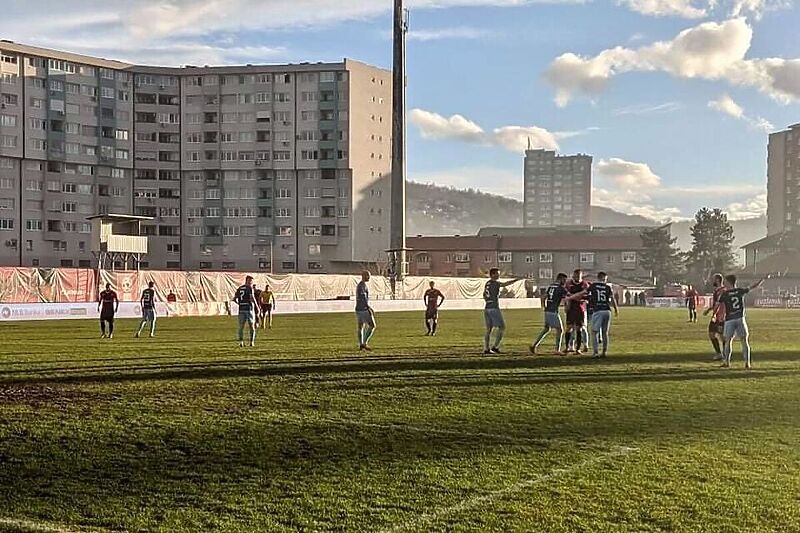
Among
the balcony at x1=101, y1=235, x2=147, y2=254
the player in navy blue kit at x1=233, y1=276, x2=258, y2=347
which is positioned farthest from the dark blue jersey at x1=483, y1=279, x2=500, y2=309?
the balcony at x1=101, y1=235, x2=147, y2=254

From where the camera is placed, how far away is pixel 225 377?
1641 cm

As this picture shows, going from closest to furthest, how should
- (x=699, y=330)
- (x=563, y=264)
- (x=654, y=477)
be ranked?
(x=654, y=477) → (x=699, y=330) → (x=563, y=264)

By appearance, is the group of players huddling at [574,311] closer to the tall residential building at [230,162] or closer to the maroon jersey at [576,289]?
Answer: the maroon jersey at [576,289]

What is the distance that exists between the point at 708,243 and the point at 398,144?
240ft

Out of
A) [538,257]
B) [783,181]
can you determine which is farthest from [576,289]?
[783,181]

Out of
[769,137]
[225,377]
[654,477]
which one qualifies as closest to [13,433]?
[225,377]

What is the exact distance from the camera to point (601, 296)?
20.8 meters

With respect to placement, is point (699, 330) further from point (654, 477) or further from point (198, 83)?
point (198, 83)

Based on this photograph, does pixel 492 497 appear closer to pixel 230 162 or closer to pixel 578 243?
pixel 230 162

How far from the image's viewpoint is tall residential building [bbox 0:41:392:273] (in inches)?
4222

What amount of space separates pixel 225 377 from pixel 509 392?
548cm

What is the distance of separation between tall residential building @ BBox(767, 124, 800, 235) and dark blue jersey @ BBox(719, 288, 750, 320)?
15347 cm

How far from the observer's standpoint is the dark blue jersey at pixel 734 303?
1816 centimetres

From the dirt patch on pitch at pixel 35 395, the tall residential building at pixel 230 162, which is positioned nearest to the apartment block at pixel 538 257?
the tall residential building at pixel 230 162
